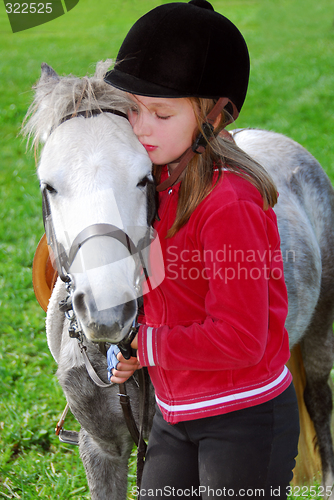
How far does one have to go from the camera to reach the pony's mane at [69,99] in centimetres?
151

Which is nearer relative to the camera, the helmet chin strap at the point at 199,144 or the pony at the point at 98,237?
the pony at the point at 98,237

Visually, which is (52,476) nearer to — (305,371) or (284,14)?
(305,371)

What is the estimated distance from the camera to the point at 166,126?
146 centimetres

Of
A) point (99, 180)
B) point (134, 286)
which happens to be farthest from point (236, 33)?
point (134, 286)

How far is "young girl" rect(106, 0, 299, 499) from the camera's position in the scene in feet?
4.39

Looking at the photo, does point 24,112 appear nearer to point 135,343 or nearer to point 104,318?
point 135,343

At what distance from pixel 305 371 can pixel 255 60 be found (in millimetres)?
9632

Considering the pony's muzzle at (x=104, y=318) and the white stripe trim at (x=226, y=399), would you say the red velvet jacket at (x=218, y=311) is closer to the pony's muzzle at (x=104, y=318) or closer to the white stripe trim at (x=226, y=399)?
the white stripe trim at (x=226, y=399)

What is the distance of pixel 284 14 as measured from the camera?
35.7ft

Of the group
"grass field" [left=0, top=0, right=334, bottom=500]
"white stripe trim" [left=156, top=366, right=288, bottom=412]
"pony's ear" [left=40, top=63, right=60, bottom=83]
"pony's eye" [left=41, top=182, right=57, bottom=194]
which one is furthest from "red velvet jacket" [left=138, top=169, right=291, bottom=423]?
"grass field" [left=0, top=0, right=334, bottom=500]

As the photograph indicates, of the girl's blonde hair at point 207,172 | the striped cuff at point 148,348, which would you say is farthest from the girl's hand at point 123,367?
the girl's blonde hair at point 207,172

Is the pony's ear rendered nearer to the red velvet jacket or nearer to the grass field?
the grass field

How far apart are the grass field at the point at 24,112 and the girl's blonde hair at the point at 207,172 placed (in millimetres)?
565

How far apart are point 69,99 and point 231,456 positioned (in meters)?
1.24
